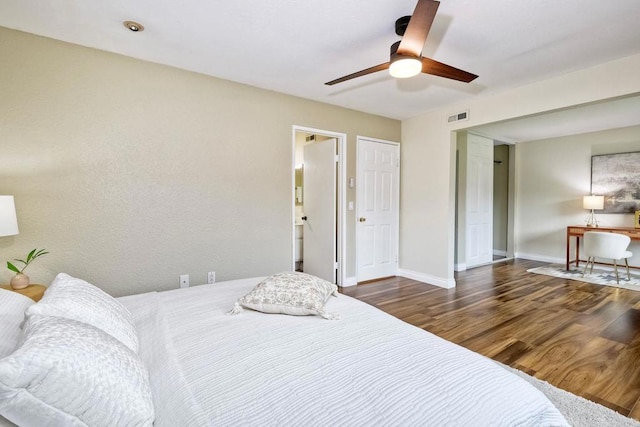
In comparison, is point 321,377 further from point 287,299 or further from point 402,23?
point 402,23

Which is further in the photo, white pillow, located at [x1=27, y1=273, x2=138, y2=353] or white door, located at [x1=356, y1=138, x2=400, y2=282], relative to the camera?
white door, located at [x1=356, y1=138, x2=400, y2=282]

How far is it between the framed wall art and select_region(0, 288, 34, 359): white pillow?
7.50 meters

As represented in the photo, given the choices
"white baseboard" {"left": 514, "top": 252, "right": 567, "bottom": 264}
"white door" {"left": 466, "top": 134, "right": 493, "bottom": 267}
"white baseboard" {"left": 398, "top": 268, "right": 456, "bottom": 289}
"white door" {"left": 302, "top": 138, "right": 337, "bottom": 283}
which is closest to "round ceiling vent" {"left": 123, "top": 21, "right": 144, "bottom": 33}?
"white door" {"left": 302, "top": 138, "right": 337, "bottom": 283}

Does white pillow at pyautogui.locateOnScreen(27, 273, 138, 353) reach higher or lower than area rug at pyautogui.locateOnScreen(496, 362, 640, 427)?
higher

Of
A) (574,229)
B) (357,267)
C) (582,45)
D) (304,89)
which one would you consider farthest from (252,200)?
(574,229)

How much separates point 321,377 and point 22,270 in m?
2.59

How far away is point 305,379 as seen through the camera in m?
1.07

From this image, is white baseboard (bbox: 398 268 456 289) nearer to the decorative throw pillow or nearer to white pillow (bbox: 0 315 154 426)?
the decorative throw pillow

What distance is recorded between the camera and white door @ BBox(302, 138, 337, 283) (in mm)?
4160

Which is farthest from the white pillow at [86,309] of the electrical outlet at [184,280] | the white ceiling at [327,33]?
the white ceiling at [327,33]

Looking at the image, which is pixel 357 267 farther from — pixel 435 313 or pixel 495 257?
pixel 495 257

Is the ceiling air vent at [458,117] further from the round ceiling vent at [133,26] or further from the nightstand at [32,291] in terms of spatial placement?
the nightstand at [32,291]

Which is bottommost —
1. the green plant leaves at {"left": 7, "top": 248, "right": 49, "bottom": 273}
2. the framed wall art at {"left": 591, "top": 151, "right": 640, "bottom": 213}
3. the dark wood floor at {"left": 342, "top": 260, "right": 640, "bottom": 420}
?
the dark wood floor at {"left": 342, "top": 260, "right": 640, "bottom": 420}

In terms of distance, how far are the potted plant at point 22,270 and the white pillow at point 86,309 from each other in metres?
1.03
